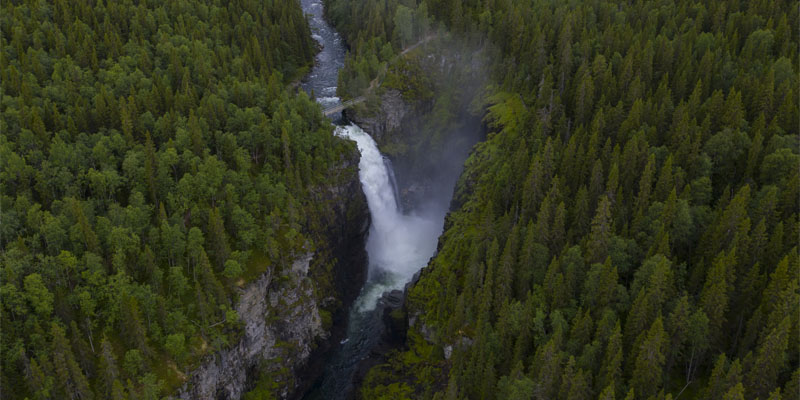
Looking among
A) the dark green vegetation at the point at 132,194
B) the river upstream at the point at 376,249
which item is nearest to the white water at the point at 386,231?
the river upstream at the point at 376,249

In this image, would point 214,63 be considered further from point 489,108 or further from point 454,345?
point 454,345

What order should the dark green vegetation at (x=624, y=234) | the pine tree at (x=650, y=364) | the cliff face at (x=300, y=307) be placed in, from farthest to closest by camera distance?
the cliff face at (x=300, y=307), the dark green vegetation at (x=624, y=234), the pine tree at (x=650, y=364)

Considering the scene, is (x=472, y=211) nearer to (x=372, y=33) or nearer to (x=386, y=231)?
(x=386, y=231)

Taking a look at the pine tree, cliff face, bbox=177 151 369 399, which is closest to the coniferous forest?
the pine tree

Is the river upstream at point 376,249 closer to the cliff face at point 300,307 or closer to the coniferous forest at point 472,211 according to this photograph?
the cliff face at point 300,307

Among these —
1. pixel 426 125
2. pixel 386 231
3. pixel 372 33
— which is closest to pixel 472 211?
pixel 386 231
